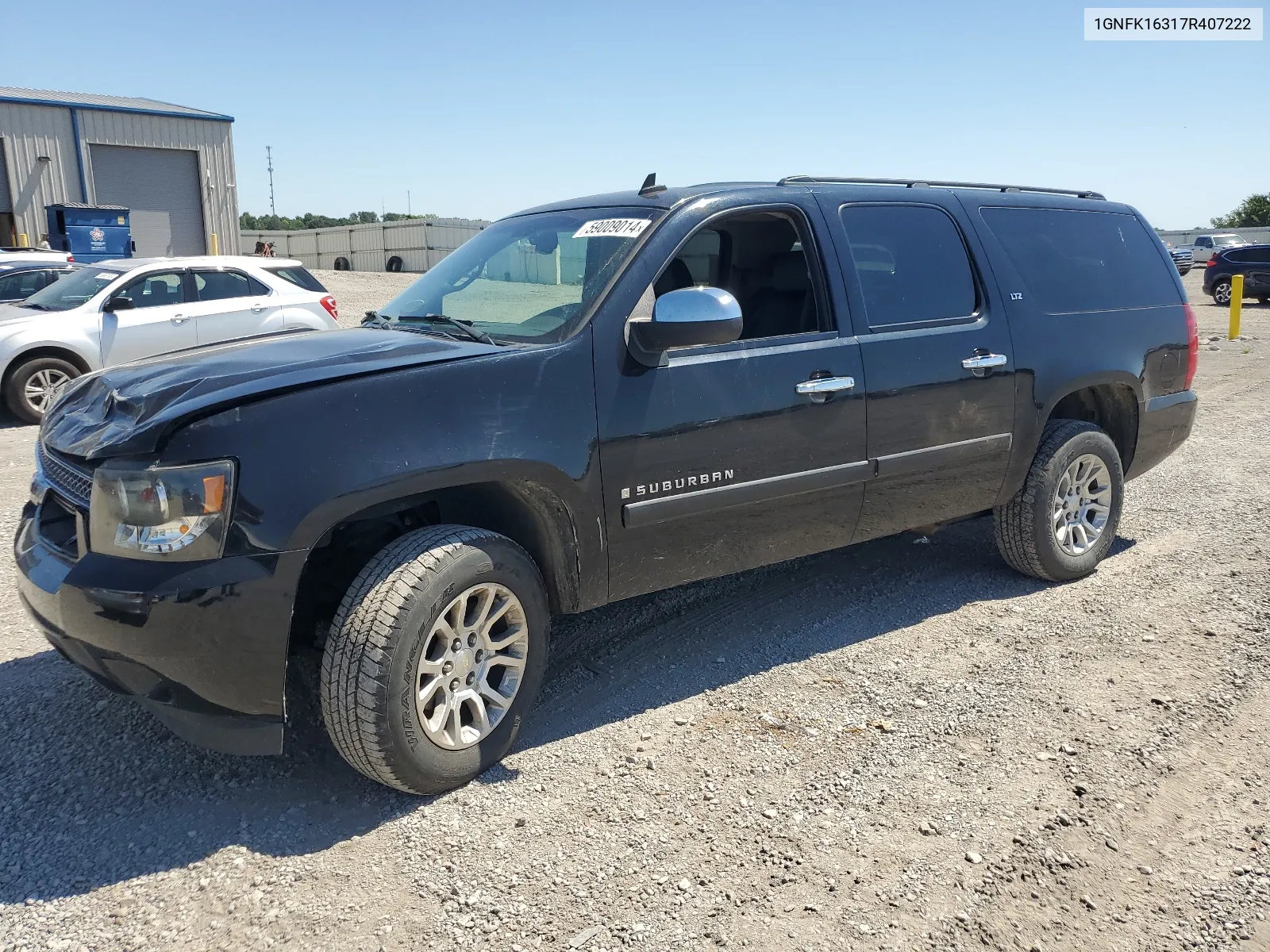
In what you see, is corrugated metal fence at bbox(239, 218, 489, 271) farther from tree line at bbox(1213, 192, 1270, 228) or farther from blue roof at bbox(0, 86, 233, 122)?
tree line at bbox(1213, 192, 1270, 228)

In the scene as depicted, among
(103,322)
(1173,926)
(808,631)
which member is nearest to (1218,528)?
(808,631)

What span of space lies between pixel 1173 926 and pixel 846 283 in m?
2.60

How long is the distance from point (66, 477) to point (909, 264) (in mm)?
3429

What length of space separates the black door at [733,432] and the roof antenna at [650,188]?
9.7 inches

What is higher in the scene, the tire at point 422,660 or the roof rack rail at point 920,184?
the roof rack rail at point 920,184

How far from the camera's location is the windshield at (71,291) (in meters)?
10.2

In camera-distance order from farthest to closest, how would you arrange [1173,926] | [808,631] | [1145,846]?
[808,631], [1145,846], [1173,926]

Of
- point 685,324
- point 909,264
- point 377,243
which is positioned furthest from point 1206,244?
point 685,324

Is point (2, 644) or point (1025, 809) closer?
point (1025, 809)

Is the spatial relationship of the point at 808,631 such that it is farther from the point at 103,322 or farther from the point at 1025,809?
the point at 103,322

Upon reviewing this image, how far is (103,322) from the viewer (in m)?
10.1

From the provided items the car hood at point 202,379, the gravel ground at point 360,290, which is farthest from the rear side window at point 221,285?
the gravel ground at point 360,290

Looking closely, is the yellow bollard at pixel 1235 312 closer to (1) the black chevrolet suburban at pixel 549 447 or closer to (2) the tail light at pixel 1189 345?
(2) the tail light at pixel 1189 345

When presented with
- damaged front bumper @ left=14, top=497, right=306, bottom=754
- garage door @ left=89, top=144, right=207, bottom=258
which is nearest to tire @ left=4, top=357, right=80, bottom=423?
damaged front bumper @ left=14, top=497, right=306, bottom=754
